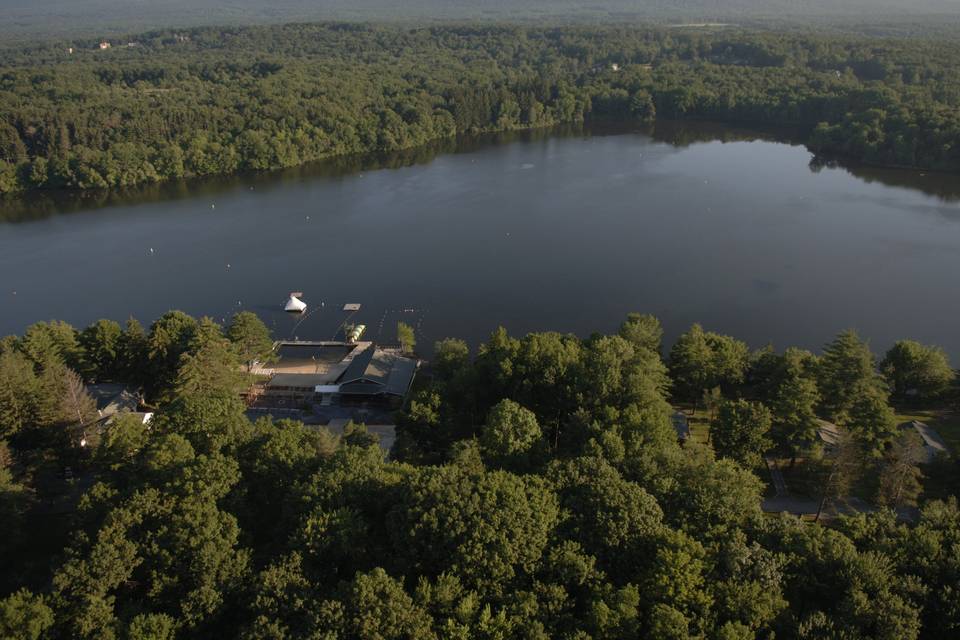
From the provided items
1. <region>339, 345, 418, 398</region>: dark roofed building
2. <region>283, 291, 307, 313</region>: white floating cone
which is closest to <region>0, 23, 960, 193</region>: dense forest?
<region>283, 291, 307, 313</region>: white floating cone

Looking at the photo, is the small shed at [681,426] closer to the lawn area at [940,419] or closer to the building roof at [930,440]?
the building roof at [930,440]

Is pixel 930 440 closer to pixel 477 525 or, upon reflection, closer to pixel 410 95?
pixel 477 525

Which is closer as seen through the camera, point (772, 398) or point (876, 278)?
point (772, 398)

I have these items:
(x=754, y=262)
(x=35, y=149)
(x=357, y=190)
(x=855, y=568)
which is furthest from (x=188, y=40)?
(x=855, y=568)

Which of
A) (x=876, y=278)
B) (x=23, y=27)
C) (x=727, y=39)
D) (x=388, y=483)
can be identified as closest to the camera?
(x=388, y=483)

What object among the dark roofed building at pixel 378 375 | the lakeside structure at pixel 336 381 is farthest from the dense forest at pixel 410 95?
the dark roofed building at pixel 378 375

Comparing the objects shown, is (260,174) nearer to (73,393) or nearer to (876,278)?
(73,393)
